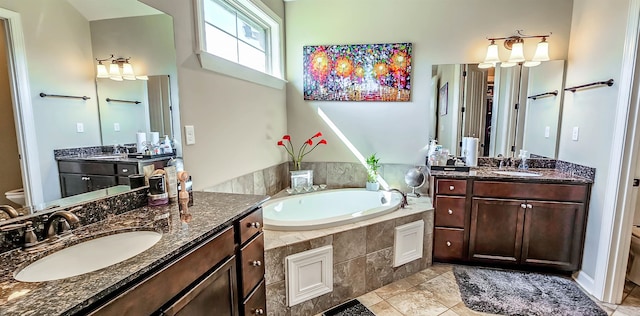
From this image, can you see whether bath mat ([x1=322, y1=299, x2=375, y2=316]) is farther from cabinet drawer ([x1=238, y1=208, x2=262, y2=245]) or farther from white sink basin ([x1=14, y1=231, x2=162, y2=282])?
white sink basin ([x1=14, y1=231, x2=162, y2=282])

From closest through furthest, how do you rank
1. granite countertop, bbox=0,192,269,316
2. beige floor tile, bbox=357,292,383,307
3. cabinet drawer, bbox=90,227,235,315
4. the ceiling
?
granite countertop, bbox=0,192,269,316 < cabinet drawer, bbox=90,227,235,315 < the ceiling < beige floor tile, bbox=357,292,383,307

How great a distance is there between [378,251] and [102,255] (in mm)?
1788

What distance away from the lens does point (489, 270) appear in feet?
8.43

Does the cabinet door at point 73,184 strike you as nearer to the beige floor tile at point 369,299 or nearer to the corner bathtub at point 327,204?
the corner bathtub at point 327,204

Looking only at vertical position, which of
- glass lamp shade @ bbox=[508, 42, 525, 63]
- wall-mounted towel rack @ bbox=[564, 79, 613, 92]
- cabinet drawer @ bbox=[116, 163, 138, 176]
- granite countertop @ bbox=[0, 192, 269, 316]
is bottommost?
granite countertop @ bbox=[0, 192, 269, 316]

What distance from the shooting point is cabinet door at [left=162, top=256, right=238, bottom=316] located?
103cm

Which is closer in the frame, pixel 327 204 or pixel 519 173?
pixel 519 173

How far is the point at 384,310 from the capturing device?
206 cm

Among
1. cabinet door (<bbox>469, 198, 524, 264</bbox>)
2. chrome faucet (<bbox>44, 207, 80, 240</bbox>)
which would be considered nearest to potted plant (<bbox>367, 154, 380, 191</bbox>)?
cabinet door (<bbox>469, 198, 524, 264</bbox>)

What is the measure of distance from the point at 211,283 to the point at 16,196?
0.75m

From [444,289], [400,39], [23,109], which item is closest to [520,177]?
[444,289]

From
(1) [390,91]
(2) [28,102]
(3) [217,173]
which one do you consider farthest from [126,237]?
(1) [390,91]

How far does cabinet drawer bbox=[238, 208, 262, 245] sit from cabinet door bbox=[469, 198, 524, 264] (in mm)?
1930

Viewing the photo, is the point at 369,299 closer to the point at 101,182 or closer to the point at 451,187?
the point at 451,187
